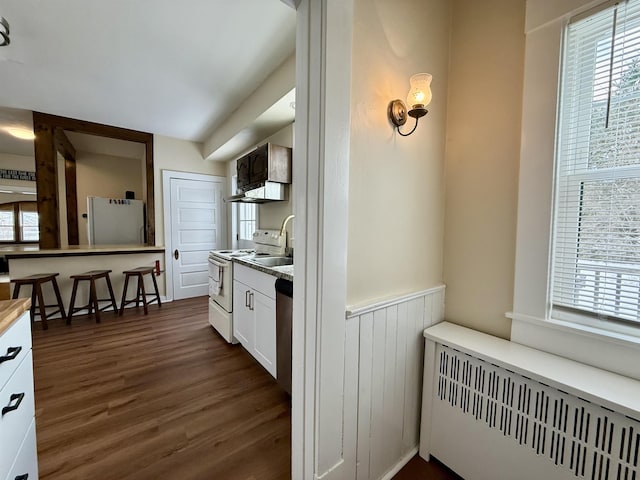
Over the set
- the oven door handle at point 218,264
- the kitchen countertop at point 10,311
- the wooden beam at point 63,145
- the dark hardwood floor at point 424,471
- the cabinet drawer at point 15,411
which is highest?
the wooden beam at point 63,145

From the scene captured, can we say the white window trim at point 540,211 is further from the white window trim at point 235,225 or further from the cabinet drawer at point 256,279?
the white window trim at point 235,225

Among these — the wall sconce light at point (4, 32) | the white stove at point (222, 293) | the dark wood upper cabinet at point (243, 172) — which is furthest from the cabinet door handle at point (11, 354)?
the dark wood upper cabinet at point (243, 172)

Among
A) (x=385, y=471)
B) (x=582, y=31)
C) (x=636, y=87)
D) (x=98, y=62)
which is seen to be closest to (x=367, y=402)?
(x=385, y=471)

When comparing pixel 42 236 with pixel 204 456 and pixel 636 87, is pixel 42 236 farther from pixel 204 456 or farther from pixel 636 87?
pixel 636 87

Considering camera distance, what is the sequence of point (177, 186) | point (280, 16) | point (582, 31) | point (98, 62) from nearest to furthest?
point (582, 31) → point (280, 16) → point (98, 62) → point (177, 186)

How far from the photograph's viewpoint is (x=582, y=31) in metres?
1.08

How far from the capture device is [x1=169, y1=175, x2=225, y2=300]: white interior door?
4258 millimetres

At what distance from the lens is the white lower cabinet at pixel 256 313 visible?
6.23 feet

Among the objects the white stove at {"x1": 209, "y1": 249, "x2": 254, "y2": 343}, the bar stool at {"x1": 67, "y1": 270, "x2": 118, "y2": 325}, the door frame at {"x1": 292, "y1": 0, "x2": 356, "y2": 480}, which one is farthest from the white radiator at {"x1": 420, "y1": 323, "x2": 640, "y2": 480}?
the bar stool at {"x1": 67, "y1": 270, "x2": 118, "y2": 325}

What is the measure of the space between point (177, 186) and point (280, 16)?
10.9 ft

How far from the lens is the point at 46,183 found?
3.33m

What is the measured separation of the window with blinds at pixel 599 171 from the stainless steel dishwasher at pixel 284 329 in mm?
1385

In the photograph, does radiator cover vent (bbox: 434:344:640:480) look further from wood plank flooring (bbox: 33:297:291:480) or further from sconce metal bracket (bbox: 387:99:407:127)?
sconce metal bracket (bbox: 387:99:407:127)

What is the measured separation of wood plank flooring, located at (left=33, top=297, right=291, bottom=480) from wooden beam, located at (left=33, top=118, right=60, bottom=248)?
134cm
